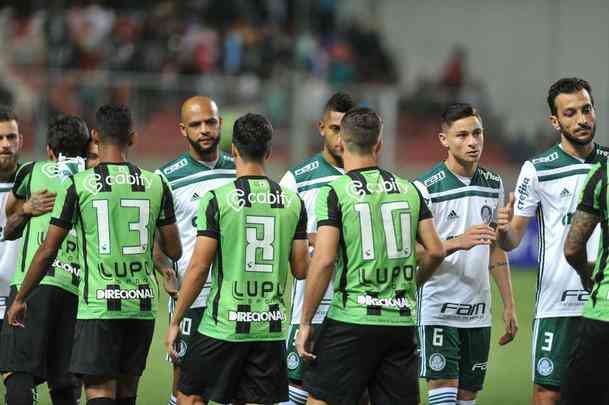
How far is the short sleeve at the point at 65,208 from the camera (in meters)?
7.57

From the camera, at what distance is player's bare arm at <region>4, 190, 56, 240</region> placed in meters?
8.02

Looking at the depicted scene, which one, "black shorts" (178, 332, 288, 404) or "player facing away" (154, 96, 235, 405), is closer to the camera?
"black shorts" (178, 332, 288, 404)

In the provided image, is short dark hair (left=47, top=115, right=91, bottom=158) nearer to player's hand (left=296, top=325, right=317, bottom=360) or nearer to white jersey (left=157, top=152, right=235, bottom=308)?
white jersey (left=157, top=152, right=235, bottom=308)

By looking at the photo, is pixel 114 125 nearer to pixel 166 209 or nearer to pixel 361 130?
pixel 166 209

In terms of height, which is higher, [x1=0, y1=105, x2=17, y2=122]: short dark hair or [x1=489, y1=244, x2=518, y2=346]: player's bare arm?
[x1=0, y1=105, x2=17, y2=122]: short dark hair

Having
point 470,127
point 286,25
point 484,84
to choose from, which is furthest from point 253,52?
point 470,127

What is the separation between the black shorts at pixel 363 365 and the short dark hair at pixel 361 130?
3.66ft

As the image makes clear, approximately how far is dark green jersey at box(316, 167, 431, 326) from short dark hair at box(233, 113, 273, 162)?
56 cm

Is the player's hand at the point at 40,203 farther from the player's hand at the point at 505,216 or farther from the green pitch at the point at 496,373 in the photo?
the player's hand at the point at 505,216

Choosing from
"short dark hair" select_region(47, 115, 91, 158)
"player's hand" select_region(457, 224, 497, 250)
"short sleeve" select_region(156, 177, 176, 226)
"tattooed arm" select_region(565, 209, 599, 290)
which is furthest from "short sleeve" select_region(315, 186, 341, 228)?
"short dark hair" select_region(47, 115, 91, 158)

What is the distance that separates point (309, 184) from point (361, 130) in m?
1.71

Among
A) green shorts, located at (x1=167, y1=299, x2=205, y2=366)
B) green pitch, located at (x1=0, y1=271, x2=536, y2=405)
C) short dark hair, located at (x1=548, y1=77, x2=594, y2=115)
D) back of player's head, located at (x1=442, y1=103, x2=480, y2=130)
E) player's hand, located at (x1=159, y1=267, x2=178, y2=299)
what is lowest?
green pitch, located at (x1=0, y1=271, x2=536, y2=405)

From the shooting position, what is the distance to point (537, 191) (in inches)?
329

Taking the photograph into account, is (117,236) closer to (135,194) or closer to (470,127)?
(135,194)
